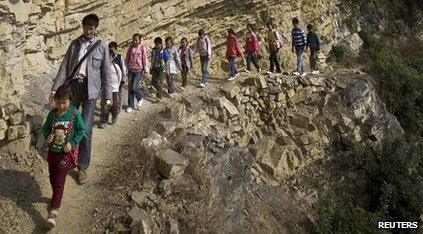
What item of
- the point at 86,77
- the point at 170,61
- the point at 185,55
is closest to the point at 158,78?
the point at 170,61

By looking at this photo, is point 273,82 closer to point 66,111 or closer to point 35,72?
point 35,72

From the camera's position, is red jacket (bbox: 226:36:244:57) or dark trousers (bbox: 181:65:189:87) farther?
red jacket (bbox: 226:36:244:57)

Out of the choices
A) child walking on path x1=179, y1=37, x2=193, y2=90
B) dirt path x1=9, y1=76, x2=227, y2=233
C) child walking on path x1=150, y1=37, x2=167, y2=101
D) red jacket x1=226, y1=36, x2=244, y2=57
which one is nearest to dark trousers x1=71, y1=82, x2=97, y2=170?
dirt path x1=9, y1=76, x2=227, y2=233

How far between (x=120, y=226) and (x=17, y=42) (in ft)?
10.1

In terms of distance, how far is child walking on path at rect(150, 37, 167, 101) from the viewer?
8031mm

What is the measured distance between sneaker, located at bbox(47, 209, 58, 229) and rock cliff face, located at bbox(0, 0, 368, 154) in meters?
1.38

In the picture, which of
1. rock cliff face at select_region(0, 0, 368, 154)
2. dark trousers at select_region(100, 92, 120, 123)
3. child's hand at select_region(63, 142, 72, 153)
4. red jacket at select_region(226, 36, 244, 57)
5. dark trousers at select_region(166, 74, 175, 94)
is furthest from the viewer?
red jacket at select_region(226, 36, 244, 57)

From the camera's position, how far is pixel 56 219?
4.47m

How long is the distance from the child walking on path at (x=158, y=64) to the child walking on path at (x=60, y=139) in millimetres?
3861

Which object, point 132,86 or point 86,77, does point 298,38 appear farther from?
point 86,77

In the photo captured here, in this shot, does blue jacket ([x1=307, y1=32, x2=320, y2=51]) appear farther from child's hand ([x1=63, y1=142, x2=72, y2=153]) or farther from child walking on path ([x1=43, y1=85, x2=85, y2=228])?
child's hand ([x1=63, y1=142, x2=72, y2=153])

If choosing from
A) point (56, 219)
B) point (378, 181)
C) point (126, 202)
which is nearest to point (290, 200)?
point (378, 181)

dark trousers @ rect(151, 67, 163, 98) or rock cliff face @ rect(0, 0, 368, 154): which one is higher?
rock cliff face @ rect(0, 0, 368, 154)

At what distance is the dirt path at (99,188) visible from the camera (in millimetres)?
4504
